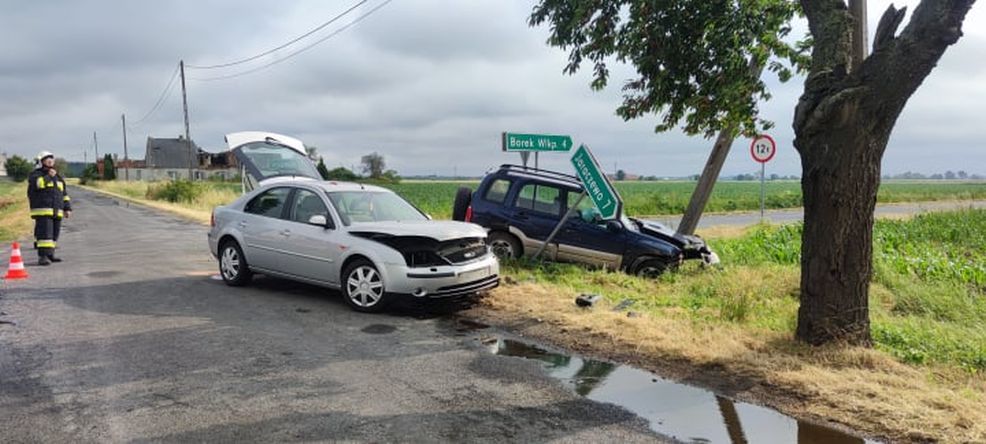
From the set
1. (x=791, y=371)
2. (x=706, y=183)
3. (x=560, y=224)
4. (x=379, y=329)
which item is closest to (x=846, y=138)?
(x=791, y=371)

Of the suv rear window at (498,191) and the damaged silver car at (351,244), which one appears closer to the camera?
the damaged silver car at (351,244)

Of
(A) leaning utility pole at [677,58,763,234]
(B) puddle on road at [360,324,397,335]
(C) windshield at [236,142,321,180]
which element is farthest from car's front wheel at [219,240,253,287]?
(A) leaning utility pole at [677,58,763,234]

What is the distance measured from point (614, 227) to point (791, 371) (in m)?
5.38

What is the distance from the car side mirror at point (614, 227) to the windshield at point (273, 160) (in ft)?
25.0

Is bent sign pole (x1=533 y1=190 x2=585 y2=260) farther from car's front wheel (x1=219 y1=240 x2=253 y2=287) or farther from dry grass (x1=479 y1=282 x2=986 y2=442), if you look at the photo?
car's front wheel (x1=219 y1=240 x2=253 y2=287)

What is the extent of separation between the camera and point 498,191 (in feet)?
36.4

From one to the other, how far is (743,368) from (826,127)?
6.84 ft

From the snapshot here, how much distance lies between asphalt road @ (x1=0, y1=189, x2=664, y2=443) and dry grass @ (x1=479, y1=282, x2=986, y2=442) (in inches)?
42.2

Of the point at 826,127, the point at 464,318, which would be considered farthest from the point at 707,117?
the point at 464,318

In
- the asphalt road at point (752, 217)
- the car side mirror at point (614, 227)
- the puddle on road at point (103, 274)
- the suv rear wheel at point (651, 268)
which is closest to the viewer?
the puddle on road at point (103, 274)

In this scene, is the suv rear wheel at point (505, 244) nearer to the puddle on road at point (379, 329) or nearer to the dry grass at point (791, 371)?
the dry grass at point (791, 371)

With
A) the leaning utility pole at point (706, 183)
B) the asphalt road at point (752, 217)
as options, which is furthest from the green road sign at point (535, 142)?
the asphalt road at point (752, 217)

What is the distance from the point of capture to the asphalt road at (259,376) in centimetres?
408

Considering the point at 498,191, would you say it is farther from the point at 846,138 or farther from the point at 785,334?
the point at 846,138
